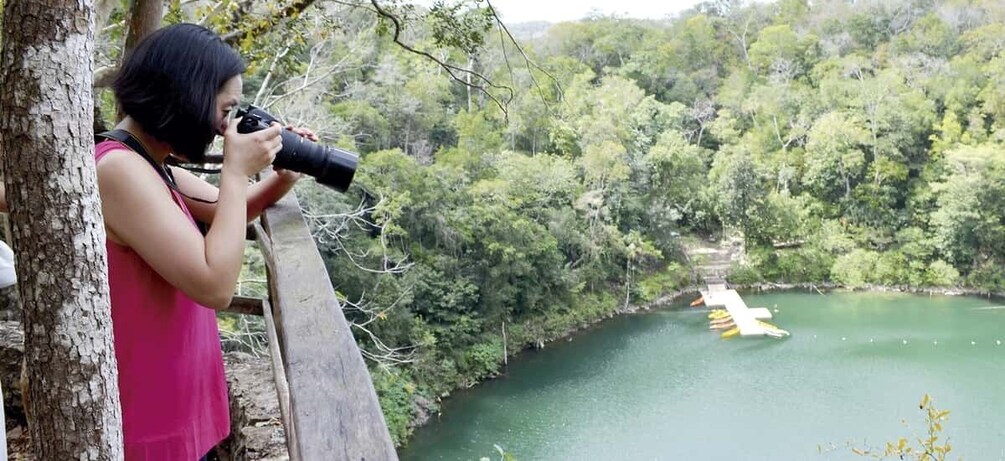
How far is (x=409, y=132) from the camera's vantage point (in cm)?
1364

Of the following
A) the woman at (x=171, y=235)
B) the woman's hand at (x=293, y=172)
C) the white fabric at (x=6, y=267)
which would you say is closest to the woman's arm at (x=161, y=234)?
the woman at (x=171, y=235)

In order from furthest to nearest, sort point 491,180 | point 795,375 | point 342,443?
1. point 491,180
2. point 795,375
3. point 342,443

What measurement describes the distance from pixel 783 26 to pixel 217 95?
22.4 metres

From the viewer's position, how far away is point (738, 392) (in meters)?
9.78

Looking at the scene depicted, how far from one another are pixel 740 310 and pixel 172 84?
44.1ft

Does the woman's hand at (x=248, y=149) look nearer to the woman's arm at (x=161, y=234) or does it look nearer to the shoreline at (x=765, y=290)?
the woman's arm at (x=161, y=234)

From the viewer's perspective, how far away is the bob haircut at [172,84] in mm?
627

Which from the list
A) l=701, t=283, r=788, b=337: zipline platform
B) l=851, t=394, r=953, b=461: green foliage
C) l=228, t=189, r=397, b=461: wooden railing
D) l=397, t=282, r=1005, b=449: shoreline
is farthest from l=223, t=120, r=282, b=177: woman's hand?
l=701, t=283, r=788, b=337: zipline platform

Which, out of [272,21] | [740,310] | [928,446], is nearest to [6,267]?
[272,21]

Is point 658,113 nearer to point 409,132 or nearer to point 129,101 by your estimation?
point 409,132

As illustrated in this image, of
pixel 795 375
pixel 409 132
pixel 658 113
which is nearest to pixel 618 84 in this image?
pixel 658 113

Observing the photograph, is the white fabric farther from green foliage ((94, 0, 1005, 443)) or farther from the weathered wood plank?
green foliage ((94, 0, 1005, 443))

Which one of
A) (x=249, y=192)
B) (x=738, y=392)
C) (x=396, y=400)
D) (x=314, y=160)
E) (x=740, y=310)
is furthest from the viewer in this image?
(x=740, y=310)

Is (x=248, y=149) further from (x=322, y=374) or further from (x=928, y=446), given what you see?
(x=928, y=446)
